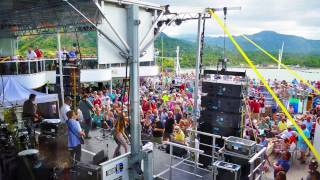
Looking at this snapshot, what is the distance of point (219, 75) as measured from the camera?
295 inches

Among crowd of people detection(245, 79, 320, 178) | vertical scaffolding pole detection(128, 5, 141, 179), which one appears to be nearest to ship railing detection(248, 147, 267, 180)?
crowd of people detection(245, 79, 320, 178)

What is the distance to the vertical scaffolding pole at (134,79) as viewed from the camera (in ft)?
15.7

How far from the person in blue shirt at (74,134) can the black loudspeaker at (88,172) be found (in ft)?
2.55

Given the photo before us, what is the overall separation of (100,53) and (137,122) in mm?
1380

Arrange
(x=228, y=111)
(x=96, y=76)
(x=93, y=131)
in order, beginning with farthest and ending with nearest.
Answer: (x=96, y=76) → (x=93, y=131) → (x=228, y=111)

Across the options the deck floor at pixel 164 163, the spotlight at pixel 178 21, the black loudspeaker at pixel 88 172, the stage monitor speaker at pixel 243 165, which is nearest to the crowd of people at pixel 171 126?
the deck floor at pixel 164 163

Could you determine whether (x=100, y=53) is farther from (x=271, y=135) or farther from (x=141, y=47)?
(x=271, y=135)

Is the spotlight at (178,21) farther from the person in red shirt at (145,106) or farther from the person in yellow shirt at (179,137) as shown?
the person in red shirt at (145,106)

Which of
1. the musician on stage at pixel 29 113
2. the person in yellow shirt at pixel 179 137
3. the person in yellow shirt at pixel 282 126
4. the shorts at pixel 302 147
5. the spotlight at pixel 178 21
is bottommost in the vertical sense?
the shorts at pixel 302 147

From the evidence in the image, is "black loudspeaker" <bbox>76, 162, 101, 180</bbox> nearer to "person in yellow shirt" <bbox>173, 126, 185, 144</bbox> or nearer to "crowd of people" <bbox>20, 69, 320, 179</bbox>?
"crowd of people" <bbox>20, 69, 320, 179</bbox>

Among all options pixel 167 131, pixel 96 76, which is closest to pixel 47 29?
pixel 167 131

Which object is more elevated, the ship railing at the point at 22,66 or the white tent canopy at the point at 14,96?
the ship railing at the point at 22,66

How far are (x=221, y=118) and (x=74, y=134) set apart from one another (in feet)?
12.3

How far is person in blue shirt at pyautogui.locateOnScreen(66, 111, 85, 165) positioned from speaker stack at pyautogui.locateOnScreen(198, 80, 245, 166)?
10.9 ft
